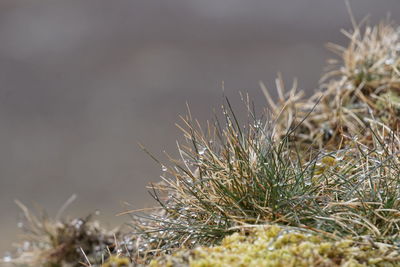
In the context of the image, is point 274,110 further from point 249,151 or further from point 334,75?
point 249,151

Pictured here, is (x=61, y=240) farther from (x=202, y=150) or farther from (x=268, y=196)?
(x=268, y=196)

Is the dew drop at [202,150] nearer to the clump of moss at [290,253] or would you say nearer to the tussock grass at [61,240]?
the clump of moss at [290,253]

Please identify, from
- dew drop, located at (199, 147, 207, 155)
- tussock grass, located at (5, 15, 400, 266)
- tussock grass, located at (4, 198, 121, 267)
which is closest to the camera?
tussock grass, located at (5, 15, 400, 266)

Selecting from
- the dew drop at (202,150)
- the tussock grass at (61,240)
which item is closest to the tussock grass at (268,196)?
the dew drop at (202,150)

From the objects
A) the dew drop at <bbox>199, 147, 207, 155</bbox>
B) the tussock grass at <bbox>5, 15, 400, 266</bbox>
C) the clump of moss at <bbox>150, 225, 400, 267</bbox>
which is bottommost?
the clump of moss at <bbox>150, 225, 400, 267</bbox>

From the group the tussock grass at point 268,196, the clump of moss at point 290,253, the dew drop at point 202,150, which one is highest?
the dew drop at point 202,150

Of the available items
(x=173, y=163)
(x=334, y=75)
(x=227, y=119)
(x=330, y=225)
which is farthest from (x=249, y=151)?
(x=334, y=75)

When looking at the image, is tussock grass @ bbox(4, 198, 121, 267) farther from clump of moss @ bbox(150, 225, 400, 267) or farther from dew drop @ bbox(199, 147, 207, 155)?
clump of moss @ bbox(150, 225, 400, 267)

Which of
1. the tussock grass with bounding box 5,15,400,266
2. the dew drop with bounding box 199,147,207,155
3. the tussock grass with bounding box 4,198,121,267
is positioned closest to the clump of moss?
the tussock grass with bounding box 5,15,400,266
